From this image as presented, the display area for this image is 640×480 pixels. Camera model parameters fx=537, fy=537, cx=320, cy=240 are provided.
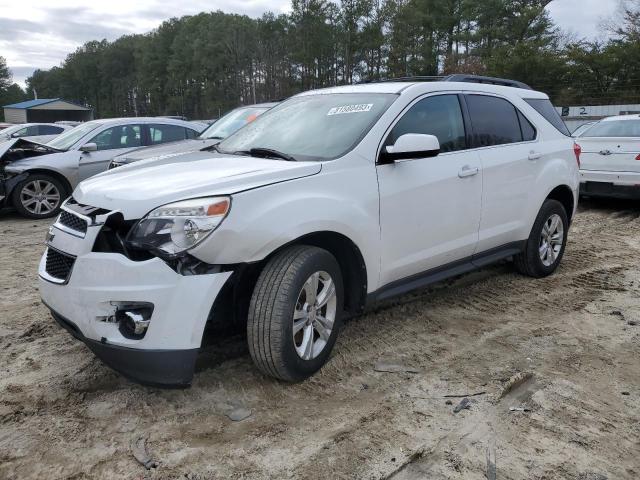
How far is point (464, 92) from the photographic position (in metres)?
4.27

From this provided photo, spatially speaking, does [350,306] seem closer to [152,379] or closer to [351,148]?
[351,148]

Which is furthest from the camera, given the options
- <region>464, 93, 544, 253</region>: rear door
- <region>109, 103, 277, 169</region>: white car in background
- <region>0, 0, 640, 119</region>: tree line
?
<region>0, 0, 640, 119</region>: tree line

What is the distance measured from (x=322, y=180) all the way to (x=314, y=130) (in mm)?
722

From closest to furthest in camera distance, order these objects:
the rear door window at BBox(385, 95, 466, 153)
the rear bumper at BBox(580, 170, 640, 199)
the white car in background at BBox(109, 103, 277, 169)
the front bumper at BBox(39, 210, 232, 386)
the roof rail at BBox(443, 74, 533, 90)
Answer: the front bumper at BBox(39, 210, 232, 386) < the rear door window at BBox(385, 95, 466, 153) < the roof rail at BBox(443, 74, 533, 90) < the white car in background at BBox(109, 103, 277, 169) < the rear bumper at BBox(580, 170, 640, 199)

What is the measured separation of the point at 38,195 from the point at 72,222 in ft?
21.3

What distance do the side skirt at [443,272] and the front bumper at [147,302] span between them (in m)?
1.23

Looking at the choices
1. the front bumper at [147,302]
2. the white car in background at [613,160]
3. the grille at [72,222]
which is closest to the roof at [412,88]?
the front bumper at [147,302]

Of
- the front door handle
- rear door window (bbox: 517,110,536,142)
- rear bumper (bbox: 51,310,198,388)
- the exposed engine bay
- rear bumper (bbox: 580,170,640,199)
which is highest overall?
rear door window (bbox: 517,110,536,142)

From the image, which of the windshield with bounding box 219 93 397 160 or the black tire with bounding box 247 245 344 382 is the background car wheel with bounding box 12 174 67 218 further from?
the black tire with bounding box 247 245 344 382

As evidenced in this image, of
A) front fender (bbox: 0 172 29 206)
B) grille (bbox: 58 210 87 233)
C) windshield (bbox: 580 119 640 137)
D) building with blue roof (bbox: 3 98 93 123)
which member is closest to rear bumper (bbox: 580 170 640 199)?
windshield (bbox: 580 119 640 137)

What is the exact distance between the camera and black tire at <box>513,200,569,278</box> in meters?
4.92

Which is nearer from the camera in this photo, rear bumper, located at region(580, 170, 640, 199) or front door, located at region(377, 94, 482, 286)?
front door, located at region(377, 94, 482, 286)

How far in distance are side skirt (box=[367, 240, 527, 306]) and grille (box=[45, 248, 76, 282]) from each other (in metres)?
1.76

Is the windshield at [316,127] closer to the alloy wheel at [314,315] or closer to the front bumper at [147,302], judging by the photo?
the alloy wheel at [314,315]
